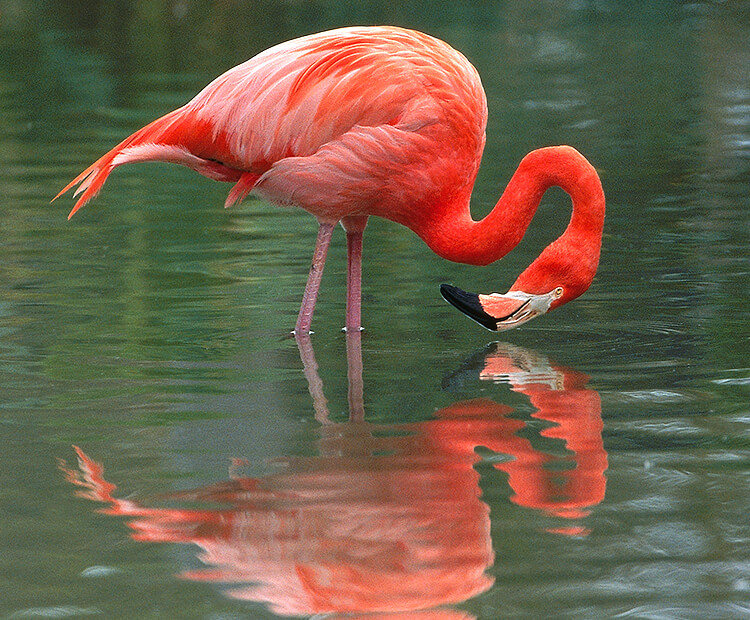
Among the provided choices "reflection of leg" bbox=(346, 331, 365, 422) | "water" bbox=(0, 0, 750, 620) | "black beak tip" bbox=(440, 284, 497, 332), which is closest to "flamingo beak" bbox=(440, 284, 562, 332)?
"black beak tip" bbox=(440, 284, 497, 332)

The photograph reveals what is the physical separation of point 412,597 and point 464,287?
3646 millimetres

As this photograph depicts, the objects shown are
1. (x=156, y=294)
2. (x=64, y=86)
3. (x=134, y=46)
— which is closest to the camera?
(x=156, y=294)

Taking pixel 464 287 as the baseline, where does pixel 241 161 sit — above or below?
above

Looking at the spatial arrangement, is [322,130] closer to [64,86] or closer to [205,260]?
[205,260]

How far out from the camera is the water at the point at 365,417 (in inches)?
133

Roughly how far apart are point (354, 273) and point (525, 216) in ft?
2.95

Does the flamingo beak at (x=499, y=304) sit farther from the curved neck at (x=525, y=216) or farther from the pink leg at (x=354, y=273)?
the pink leg at (x=354, y=273)

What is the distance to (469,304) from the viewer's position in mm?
5328

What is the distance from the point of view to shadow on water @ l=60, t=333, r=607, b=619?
10.9ft

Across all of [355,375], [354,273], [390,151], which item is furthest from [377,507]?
[354,273]

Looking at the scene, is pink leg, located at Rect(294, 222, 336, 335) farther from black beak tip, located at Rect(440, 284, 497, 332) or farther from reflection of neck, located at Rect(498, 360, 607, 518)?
reflection of neck, located at Rect(498, 360, 607, 518)

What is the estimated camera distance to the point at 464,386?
5.13 metres

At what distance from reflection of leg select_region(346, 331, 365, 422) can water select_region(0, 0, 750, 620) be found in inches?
0.7

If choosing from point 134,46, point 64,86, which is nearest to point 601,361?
point 64,86
